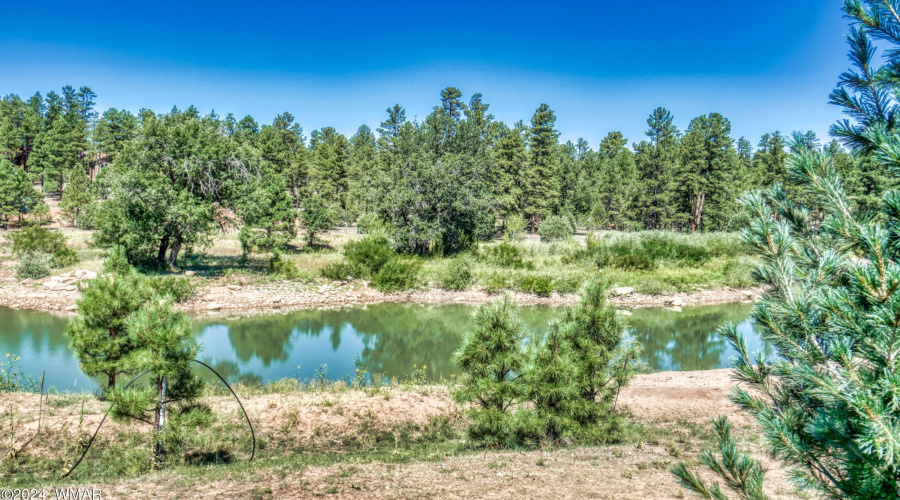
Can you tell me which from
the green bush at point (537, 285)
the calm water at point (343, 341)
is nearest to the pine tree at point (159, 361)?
the calm water at point (343, 341)

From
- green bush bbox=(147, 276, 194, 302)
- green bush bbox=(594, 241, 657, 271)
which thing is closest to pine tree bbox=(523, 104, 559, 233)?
green bush bbox=(594, 241, 657, 271)

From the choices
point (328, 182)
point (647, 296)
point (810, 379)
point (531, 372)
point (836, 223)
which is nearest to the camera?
point (810, 379)

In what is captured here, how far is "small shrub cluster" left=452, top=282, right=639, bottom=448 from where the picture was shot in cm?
791

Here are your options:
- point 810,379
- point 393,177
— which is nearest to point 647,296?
point 393,177

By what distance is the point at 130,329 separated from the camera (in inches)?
Result: 271

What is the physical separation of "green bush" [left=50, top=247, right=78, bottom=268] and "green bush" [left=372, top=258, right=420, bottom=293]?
49.7 ft

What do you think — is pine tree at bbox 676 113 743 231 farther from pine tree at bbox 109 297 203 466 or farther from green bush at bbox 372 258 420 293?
pine tree at bbox 109 297 203 466

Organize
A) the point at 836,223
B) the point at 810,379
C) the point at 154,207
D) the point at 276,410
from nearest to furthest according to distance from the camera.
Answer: the point at 810,379, the point at 836,223, the point at 276,410, the point at 154,207

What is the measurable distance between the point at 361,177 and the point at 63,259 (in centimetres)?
3210

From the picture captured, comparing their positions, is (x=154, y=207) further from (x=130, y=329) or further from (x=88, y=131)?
(x=88, y=131)


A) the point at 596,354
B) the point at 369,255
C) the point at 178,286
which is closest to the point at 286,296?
the point at 178,286

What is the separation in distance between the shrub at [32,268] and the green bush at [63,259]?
3.84ft

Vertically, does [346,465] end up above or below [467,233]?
below

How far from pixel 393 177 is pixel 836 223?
33.3 m
